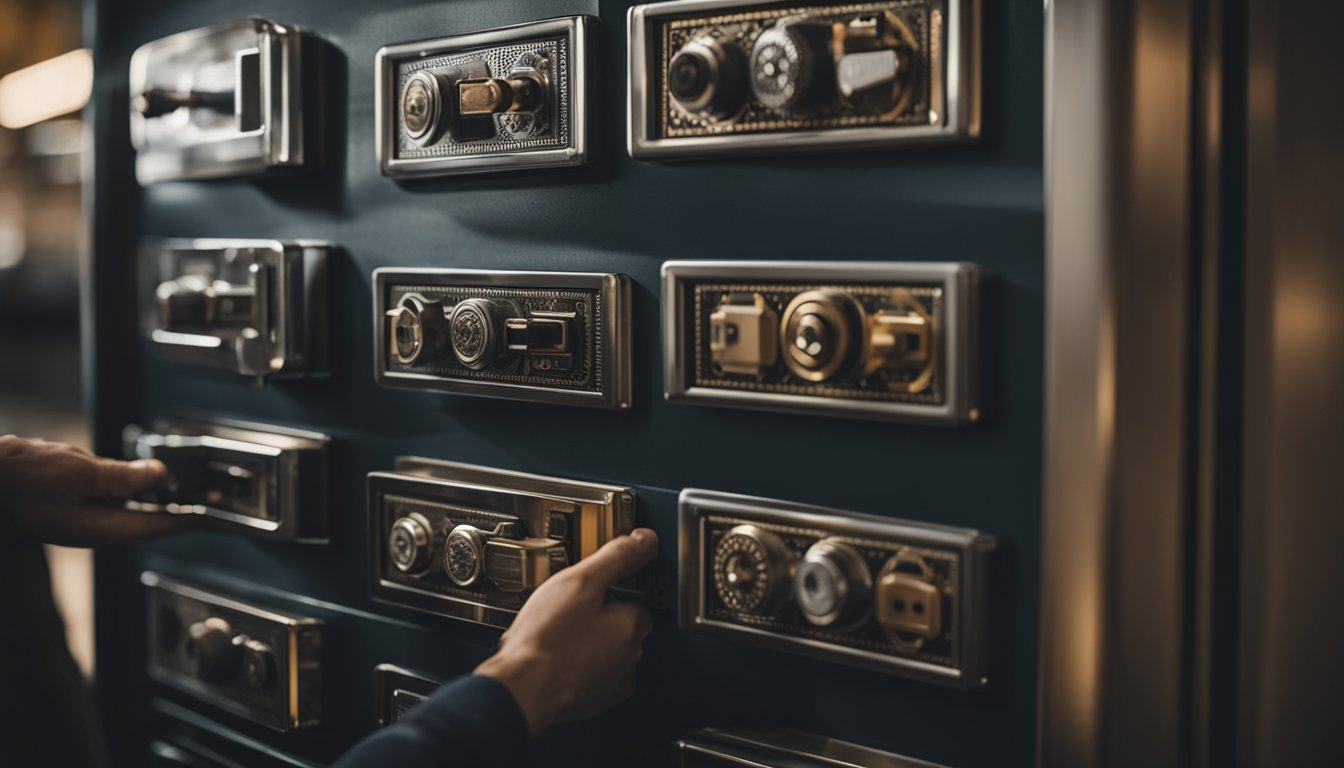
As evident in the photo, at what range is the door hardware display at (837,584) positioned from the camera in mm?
705

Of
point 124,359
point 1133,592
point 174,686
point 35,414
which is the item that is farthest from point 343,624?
point 35,414

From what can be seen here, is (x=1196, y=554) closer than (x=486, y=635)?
Yes

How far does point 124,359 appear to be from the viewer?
55.4 inches

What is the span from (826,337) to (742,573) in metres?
0.18

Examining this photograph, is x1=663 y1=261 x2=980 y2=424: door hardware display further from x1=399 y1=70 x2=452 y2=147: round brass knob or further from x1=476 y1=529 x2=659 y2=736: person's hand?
x1=399 y1=70 x2=452 y2=147: round brass knob

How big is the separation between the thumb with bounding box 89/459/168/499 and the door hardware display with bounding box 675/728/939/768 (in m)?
0.64

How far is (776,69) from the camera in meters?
0.75

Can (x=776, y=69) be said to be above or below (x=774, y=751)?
above

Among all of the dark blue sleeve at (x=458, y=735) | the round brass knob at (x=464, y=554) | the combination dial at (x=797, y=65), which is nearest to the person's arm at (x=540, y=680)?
the dark blue sleeve at (x=458, y=735)

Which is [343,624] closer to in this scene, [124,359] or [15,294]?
[124,359]

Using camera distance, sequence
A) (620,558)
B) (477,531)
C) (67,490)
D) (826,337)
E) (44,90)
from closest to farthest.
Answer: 1. (826,337)
2. (620,558)
3. (477,531)
4. (67,490)
5. (44,90)

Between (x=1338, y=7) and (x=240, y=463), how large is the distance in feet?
3.28

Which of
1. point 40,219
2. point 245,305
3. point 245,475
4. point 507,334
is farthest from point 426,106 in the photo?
point 40,219

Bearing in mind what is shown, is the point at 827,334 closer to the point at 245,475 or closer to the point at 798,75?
the point at 798,75
